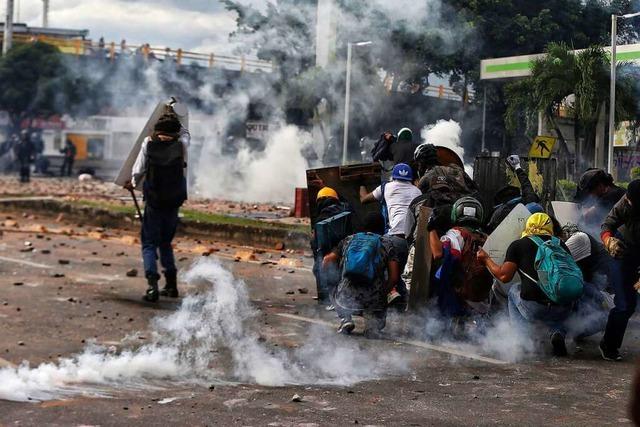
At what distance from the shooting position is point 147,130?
32.2ft

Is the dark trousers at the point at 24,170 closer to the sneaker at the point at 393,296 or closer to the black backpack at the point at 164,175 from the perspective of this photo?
the black backpack at the point at 164,175

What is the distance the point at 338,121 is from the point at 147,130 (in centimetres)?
2609

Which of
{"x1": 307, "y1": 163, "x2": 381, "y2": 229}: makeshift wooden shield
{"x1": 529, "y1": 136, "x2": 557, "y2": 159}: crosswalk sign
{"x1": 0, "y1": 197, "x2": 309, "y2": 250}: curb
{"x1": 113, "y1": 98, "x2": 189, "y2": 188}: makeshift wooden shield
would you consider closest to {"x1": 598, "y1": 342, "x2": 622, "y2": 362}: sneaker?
{"x1": 307, "y1": 163, "x2": 381, "y2": 229}: makeshift wooden shield

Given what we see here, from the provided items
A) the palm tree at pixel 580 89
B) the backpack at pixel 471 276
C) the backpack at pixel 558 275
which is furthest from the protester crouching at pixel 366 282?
the palm tree at pixel 580 89

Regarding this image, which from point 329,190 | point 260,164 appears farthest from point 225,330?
point 260,164

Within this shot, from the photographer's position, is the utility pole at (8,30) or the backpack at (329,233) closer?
the backpack at (329,233)

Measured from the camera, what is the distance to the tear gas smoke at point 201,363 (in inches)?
237

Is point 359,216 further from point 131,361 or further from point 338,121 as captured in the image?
point 338,121

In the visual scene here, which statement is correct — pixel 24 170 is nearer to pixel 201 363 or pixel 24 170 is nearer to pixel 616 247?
pixel 201 363

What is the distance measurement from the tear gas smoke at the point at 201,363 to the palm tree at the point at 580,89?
17.4 metres

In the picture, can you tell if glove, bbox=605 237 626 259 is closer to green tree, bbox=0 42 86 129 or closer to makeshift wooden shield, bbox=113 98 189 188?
makeshift wooden shield, bbox=113 98 189 188

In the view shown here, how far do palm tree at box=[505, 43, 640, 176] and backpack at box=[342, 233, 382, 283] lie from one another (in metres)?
17.0

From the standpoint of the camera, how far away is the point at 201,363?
666 centimetres

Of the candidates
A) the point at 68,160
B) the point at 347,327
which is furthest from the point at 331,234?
the point at 68,160
